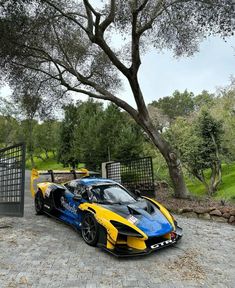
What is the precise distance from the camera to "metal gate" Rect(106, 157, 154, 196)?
1050cm

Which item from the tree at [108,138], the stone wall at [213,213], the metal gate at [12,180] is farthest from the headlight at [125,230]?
the tree at [108,138]

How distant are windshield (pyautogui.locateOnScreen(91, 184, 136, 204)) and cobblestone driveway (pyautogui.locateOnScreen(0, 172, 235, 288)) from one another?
0.92m

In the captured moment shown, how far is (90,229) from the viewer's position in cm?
557

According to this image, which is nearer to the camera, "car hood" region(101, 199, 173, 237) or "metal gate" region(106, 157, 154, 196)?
"car hood" region(101, 199, 173, 237)

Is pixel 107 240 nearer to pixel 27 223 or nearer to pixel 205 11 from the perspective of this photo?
pixel 27 223

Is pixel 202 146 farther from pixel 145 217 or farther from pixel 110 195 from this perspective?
pixel 145 217

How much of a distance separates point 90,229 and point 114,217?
76cm

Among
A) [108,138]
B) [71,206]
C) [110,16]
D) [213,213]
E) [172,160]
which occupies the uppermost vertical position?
[110,16]

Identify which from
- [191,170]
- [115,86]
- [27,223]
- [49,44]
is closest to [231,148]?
[191,170]

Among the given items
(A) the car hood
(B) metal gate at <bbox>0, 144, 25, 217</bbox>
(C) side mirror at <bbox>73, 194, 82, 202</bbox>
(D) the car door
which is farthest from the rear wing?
(A) the car hood

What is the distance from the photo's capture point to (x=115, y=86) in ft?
43.4

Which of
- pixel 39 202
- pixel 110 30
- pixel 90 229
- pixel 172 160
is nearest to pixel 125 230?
pixel 90 229

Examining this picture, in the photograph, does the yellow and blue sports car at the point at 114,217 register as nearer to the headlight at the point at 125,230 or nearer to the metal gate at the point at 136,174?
the headlight at the point at 125,230

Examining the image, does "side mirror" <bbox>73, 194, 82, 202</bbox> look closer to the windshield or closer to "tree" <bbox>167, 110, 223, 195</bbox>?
the windshield
